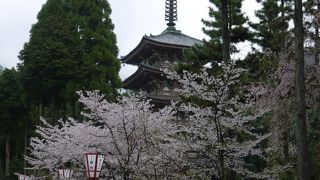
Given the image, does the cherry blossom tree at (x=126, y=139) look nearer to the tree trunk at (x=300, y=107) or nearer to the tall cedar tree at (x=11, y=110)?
the tree trunk at (x=300, y=107)

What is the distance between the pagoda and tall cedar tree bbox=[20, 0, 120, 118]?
2.34 m

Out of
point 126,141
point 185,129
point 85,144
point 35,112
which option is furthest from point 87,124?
point 35,112

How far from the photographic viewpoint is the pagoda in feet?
91.6

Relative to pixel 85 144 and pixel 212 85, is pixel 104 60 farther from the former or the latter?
pixel 212 85

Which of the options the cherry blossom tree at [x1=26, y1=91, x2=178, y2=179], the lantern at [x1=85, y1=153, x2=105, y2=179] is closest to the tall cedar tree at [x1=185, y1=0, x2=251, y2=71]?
the cherry blossom tree at [x1=26, y1=91, x2=178, y2=179]

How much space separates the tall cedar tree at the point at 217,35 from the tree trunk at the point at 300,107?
6.34 m

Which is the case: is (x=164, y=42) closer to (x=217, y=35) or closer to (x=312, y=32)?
(x=217, y=35)

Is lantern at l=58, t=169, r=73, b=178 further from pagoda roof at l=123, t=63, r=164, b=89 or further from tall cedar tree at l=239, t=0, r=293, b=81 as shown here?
pagoda roof at l=123, t=63, r=164, b=89

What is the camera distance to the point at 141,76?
2934 cm

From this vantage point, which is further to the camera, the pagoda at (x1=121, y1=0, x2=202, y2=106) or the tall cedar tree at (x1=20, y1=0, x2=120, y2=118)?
the pagoda at (x1=121, y1=0, x2=202, y2=106)

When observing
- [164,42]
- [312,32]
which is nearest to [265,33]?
[312,32]

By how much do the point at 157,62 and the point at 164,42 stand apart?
1.49m

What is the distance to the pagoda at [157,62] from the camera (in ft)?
91.6

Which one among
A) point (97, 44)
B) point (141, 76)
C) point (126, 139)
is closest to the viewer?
point (126, 139)
